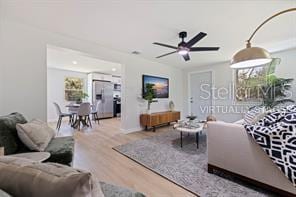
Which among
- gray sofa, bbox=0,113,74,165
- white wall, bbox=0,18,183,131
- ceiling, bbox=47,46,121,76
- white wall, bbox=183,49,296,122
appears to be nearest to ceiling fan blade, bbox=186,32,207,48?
white wall, bbox=0,18,183,131

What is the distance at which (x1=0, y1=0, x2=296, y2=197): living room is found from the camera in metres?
1.77

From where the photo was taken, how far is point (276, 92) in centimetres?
407

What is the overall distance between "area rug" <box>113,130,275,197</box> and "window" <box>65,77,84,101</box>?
5.01m

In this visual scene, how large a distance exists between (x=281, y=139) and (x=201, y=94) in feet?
15.4

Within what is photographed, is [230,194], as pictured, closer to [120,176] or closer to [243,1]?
[120,176]

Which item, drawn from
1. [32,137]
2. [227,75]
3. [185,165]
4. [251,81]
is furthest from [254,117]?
[227,75]

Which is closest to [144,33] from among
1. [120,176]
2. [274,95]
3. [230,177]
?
[120,176]

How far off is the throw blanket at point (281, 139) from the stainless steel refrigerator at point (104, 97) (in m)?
6.67

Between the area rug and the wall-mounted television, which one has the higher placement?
the wall-mounted television

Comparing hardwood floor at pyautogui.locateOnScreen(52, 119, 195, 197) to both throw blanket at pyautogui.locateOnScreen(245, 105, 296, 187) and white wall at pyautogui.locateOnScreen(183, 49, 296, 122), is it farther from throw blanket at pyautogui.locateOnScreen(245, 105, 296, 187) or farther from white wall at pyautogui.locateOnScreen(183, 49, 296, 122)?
white wall at pyautogui.locateOnScreen(183, 49, 296, 122)

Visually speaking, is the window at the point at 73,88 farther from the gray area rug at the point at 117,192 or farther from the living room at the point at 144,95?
the gray area rug at the point at 117,192

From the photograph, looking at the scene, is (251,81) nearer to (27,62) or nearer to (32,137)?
(32,137)

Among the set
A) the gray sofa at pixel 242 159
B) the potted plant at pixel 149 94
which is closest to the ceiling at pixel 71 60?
the potted plant at pixel 149 94

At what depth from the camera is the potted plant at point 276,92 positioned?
3.99 metres
